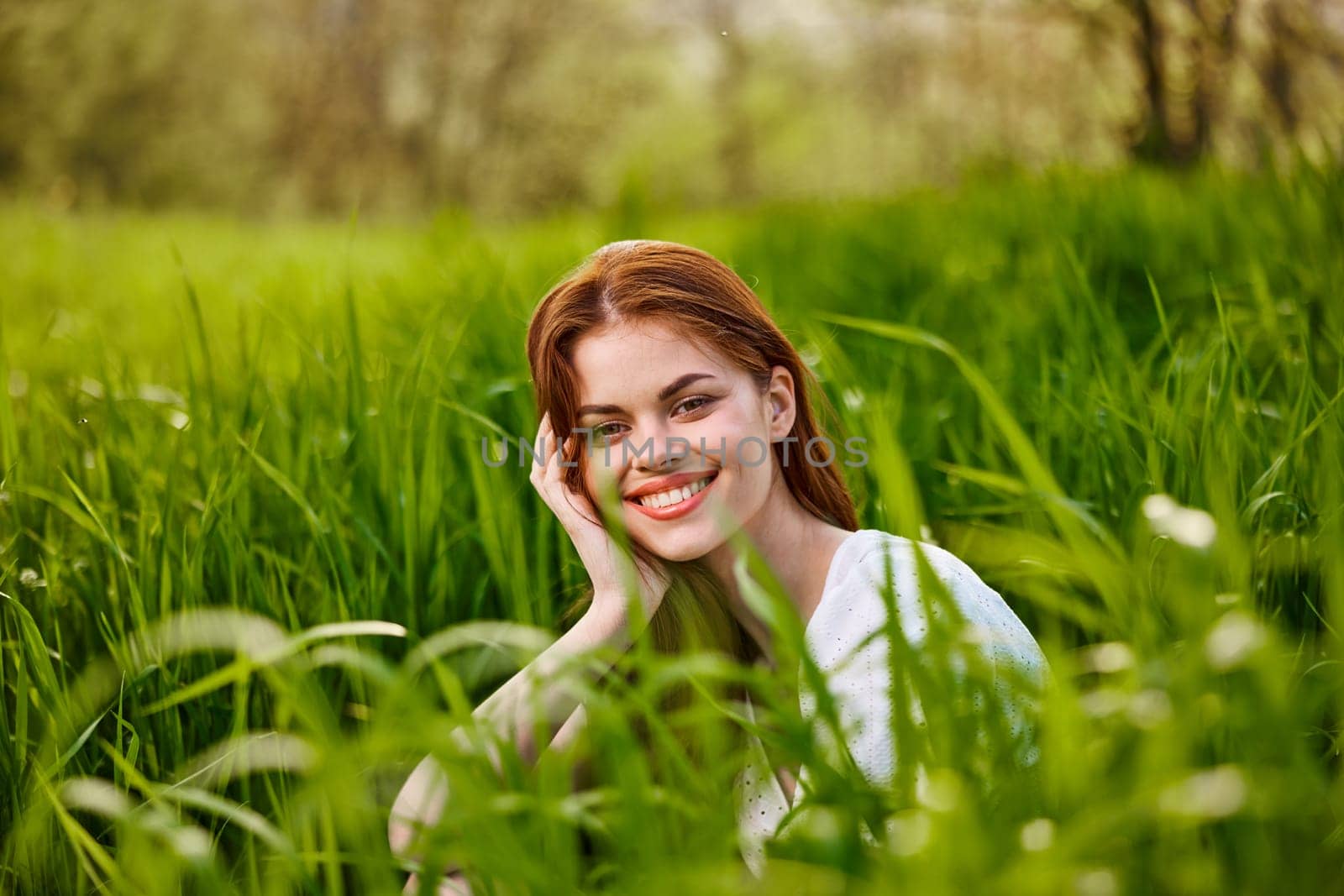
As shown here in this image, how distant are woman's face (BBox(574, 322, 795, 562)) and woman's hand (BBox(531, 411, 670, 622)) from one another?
0.13 feet

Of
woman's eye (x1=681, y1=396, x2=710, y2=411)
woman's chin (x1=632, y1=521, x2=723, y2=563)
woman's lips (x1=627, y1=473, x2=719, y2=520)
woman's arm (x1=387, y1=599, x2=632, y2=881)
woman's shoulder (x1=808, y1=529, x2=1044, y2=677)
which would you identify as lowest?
woman's arm (x1=387, y1=599, x2=632, y2=881)

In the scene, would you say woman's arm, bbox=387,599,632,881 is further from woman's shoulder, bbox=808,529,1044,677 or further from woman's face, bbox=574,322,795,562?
woman's shoulder, bbox=808,529,1044,677

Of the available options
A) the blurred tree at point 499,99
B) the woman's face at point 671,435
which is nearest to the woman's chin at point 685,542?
the woman's face at point 671,435

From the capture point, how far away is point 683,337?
138 centimetres

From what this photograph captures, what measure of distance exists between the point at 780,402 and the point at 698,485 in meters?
0.22

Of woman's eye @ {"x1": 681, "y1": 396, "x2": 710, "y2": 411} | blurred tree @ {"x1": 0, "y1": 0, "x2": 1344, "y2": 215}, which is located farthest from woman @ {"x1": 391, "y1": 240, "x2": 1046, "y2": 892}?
blurred tree @ {"x1": 0, "y1": 0, "x2": 1344, "y2": 215}

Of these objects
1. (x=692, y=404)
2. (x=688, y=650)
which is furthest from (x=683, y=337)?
(x=688, y=650)

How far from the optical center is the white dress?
1.14 metres

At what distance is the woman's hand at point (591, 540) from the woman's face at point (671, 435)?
4 cm

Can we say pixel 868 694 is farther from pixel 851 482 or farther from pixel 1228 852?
pixel 851 482

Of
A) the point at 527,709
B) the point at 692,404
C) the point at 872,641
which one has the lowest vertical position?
the point at 527,709

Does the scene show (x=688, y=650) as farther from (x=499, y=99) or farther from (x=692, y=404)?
(x=499, y=99)

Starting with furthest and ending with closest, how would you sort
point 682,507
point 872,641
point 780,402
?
point 780,402 → point 682,507 → point 872,641

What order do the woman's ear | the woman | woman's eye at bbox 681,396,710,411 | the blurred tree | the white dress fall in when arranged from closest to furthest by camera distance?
1. the white dress
2. the woman
3. woman's eye at bbox 681,396,710,411
4. the woman's ear
5. the blurred tree
